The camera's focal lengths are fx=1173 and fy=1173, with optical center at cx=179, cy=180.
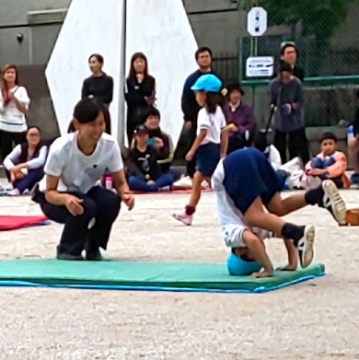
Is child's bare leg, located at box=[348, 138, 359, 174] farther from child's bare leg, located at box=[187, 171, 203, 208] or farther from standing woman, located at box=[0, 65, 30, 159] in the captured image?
child's bare leg, located at box=[187, 171, 203, 208]

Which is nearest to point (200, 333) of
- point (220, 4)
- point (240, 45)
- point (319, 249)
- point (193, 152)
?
point (319, 249)

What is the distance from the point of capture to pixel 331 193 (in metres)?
6.49

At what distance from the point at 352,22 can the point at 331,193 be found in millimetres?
13979

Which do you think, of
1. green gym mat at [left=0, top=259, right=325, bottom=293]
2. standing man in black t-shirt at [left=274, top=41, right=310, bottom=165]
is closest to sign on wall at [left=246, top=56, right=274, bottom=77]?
standing man in black t-shirt at [left=274, top=41, right=310, bottom=165]

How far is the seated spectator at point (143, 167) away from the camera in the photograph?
14969 mm

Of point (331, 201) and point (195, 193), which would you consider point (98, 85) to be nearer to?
point (195, 193)

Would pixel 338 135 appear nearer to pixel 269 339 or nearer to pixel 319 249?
pixel 319 249

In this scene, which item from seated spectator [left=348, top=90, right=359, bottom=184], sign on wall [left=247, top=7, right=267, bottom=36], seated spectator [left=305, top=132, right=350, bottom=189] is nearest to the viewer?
seated spectator [left=348, top=90, right=359, bottom=184]

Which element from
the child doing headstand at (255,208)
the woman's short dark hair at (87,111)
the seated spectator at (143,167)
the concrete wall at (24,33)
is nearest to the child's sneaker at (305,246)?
the child doing headstand at (255,208)

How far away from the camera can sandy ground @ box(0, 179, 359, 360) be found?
4664mm

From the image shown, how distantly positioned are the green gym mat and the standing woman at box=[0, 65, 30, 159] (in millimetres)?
9092

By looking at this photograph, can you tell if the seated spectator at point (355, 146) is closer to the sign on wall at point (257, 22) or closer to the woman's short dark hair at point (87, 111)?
the sign on wall at point (257, 22)

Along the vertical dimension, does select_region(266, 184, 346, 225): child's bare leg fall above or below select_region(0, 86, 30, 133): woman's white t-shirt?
above

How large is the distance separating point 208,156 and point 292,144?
5378 millimetres
